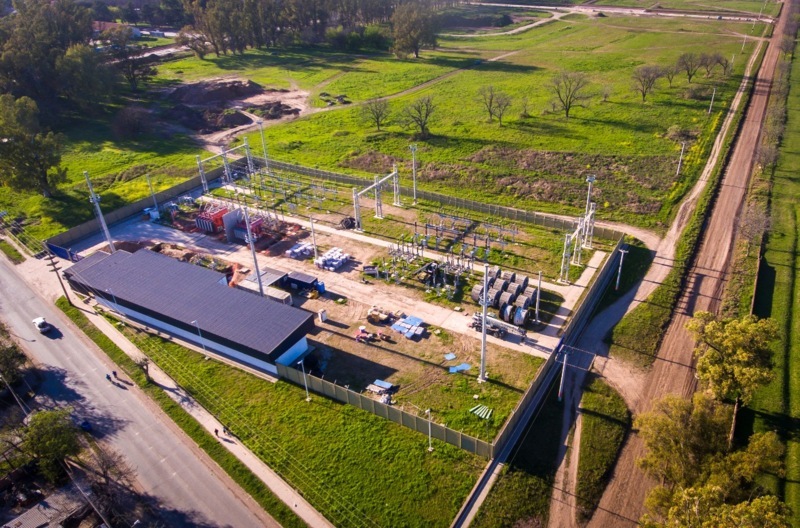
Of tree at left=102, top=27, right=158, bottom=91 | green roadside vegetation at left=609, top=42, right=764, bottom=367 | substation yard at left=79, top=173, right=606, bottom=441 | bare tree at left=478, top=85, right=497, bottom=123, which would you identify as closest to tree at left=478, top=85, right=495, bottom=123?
bare tree at left=478, top=85, right=497, bottom=123

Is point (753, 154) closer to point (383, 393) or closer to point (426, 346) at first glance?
point (426, 346)

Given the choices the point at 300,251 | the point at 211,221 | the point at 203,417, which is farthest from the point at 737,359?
the point at 211,221

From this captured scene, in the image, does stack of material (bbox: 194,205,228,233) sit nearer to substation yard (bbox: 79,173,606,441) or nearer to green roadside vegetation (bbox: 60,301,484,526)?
substation yard (bbox: 79,173,606,441)

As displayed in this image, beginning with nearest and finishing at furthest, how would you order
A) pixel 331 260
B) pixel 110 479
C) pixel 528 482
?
1. pixel 528 482
2. pixel 110 479
3. pixel 331 260

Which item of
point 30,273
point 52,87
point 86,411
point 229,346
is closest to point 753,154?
point 229,346

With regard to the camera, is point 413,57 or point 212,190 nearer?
point 212,190

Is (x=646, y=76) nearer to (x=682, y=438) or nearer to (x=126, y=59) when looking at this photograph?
(x=682, y=438)

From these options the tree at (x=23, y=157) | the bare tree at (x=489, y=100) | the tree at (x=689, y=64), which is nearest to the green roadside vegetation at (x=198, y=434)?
the tree at (x=23, y=157)
